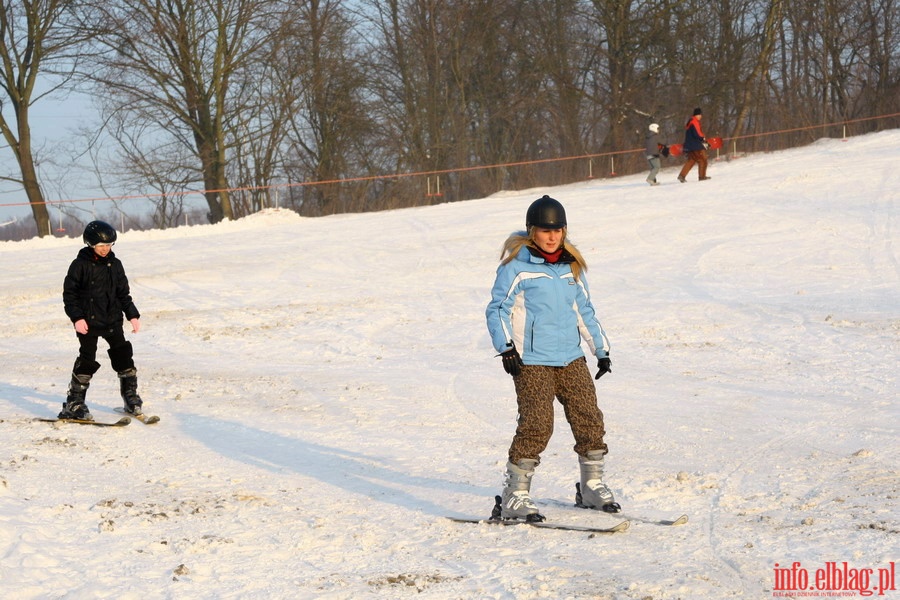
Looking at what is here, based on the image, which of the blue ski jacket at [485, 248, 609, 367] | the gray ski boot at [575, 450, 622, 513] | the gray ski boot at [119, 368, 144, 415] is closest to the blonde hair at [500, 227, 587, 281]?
the blue ski jacket at [485, 248, 609, 367]

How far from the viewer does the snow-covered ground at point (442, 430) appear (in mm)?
4633

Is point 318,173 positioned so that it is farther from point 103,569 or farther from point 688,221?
point 103,569

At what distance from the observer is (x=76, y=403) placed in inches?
327

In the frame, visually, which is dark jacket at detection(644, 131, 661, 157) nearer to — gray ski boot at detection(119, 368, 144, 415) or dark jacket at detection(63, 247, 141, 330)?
gray ski boot at detection(119, 368, 144, 415)

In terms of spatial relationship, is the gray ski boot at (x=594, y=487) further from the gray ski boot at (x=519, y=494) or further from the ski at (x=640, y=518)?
the gray ski boot at (x=519, y=494)

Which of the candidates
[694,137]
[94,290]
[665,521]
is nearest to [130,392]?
[94,290]

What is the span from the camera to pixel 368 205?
1289 inches

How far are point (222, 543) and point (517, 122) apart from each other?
37.4 metres

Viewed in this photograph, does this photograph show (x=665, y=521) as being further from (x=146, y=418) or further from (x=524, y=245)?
(x=146, y=418)

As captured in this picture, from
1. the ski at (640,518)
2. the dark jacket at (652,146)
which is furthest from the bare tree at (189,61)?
the ski at (640,518)

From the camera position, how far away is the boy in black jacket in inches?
314

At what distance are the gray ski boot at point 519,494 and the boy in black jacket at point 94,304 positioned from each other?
3.86 meters

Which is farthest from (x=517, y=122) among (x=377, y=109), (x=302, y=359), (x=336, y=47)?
(x=302, y=359)

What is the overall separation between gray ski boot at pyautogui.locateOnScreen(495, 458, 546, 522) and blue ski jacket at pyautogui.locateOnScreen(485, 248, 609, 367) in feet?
1.83
